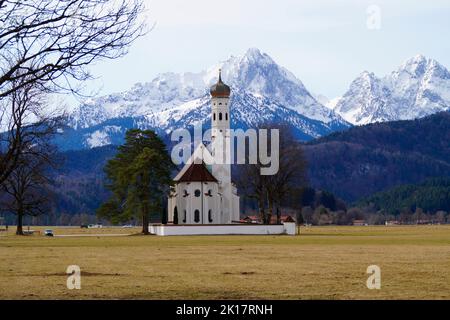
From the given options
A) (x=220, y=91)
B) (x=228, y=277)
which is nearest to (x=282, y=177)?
(x=220, y=91)

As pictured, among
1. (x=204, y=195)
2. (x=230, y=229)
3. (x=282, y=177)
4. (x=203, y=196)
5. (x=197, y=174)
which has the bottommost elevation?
(x=230, y=229)

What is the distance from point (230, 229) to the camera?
108000mm

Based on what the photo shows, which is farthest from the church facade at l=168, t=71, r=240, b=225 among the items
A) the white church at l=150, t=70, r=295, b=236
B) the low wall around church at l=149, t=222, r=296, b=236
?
the low wall around church at l=149, t=222, r=296, b=236

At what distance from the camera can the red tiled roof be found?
126 metres

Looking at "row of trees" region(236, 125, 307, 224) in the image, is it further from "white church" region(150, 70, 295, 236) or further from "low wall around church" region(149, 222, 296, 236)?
"white church" region(150, 70, 295, 236)

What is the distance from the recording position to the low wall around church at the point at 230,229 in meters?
106

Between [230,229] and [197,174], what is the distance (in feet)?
66.6

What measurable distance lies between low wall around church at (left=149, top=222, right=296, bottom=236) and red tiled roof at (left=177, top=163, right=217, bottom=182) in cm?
1836

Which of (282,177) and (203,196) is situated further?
(203,196)

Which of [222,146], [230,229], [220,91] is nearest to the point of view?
[230,229]

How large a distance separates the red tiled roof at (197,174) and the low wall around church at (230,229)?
60.2 feet

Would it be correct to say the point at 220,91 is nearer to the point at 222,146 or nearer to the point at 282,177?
the point at 222,146
